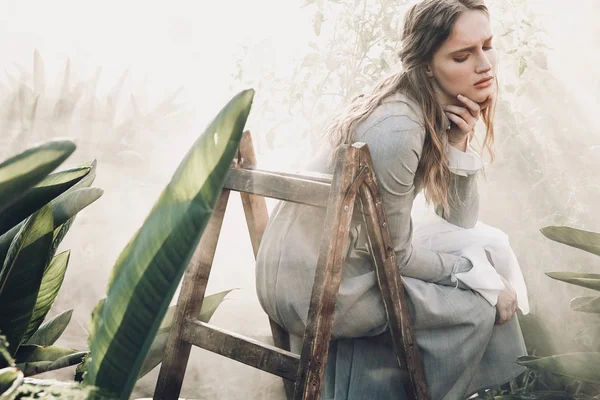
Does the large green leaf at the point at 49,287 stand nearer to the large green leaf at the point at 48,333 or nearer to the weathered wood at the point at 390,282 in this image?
the large green leaf at the point at 48,333

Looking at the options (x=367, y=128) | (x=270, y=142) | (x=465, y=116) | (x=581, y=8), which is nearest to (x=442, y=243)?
(x=465, y=116)

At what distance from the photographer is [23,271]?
1097 millimetres

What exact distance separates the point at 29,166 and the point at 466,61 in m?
1.32

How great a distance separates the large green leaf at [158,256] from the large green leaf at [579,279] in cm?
133

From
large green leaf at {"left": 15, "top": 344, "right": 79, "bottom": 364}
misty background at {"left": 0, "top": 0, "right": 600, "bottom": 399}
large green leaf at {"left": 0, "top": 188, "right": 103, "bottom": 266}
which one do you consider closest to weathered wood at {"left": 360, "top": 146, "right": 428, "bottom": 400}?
large green leaf at {"left": 0, "top": 188, "right": 103, "bottom": 266}

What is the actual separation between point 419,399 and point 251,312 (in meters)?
1.53

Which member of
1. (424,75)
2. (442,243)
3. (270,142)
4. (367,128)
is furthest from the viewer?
(270,142)

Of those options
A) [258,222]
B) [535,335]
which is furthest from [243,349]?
[535,335]

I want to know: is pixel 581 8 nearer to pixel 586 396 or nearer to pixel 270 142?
pixel 270 142

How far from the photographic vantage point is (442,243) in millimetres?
1957

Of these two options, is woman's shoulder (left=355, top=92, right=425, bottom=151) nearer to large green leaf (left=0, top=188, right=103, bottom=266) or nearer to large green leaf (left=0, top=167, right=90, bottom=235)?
large green leaf (left=0, top=188, right=103, bottom=266)

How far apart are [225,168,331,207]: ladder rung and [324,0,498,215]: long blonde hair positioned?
20 centimetres

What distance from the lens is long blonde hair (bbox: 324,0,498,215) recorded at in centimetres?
173

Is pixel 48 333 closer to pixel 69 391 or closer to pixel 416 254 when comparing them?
pixel 69 391
